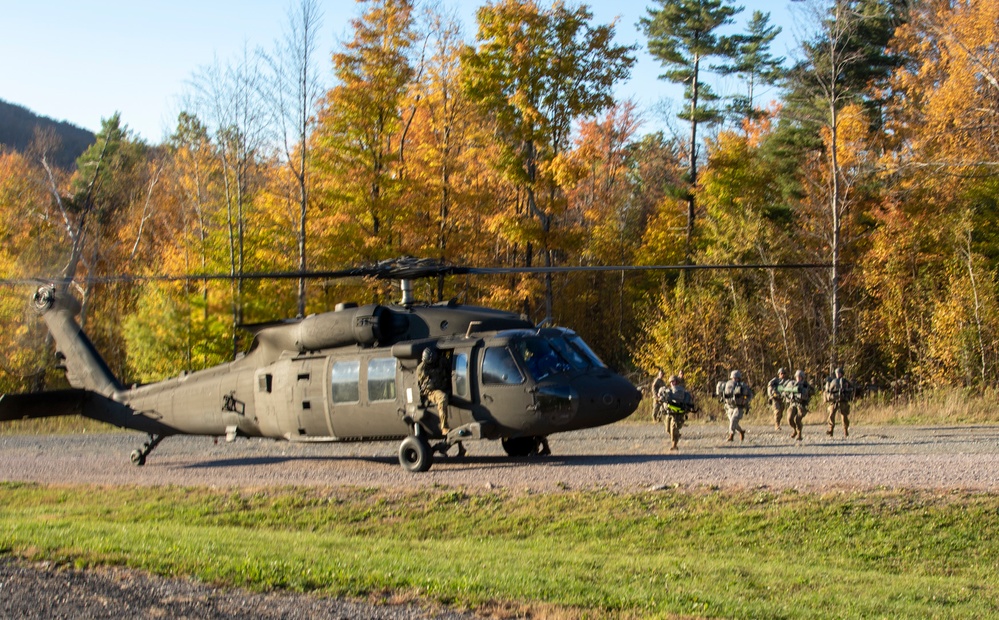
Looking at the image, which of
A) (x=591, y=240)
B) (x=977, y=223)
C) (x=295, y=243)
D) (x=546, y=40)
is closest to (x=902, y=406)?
(x=977, y=223)

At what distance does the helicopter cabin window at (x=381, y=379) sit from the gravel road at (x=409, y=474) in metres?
1.27

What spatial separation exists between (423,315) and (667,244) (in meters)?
34.0

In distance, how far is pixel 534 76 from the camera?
38.0 meters

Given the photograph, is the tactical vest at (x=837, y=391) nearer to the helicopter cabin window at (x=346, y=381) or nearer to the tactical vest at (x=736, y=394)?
the tactical vest at (x=736, y=394)

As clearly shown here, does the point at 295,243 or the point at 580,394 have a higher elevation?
the point at 295,243

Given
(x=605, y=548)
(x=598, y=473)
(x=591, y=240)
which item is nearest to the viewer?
(x=605, y=548)

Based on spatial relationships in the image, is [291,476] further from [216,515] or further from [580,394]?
[580,394]

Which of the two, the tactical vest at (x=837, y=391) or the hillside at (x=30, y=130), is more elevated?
the hillside at (x=30, y=130)

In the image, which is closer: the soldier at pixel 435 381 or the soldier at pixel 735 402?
the soldier at pixel 435 381

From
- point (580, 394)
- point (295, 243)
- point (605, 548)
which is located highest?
point (295, 243)

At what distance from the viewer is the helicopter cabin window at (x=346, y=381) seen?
17123 millimetres

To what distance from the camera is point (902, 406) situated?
3023 cm

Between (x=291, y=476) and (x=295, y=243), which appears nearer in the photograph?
(x=291, y=476)

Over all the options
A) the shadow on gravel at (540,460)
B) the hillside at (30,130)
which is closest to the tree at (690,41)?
the shadow on gravel at (540,460)
